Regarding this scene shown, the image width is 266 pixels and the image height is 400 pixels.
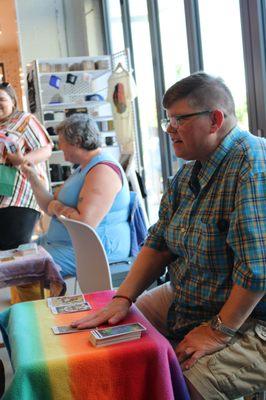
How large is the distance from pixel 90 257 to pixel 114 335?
111 centimetres

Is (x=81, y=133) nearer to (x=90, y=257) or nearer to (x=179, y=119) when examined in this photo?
(x=90, y=257)

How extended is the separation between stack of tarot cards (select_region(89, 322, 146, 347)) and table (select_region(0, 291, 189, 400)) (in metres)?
0.02

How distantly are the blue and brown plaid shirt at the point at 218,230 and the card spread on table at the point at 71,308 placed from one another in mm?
290

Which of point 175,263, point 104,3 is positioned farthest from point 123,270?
point 104,3

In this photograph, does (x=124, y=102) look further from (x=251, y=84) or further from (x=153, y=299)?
(x=153, y=299)

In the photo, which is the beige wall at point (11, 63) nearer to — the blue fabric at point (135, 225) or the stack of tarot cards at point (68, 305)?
the blue fabric at point (135, 225)

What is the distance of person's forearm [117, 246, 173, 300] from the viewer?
1829 mm

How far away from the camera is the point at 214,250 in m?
1.56

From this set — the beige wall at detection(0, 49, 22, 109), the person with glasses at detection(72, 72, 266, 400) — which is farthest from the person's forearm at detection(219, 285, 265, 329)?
the beige wall at detection(0, 49, 22, 109)

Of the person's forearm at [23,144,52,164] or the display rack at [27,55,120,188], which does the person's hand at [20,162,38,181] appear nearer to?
the person's forearm at [23,144,52,164]

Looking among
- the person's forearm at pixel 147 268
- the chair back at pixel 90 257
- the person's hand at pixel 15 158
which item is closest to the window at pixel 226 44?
the person's hand at pixel 15 158

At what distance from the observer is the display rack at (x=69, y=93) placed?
5969mm

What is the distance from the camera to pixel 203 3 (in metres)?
4.54

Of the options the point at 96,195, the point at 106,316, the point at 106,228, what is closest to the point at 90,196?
the point at 96,195
